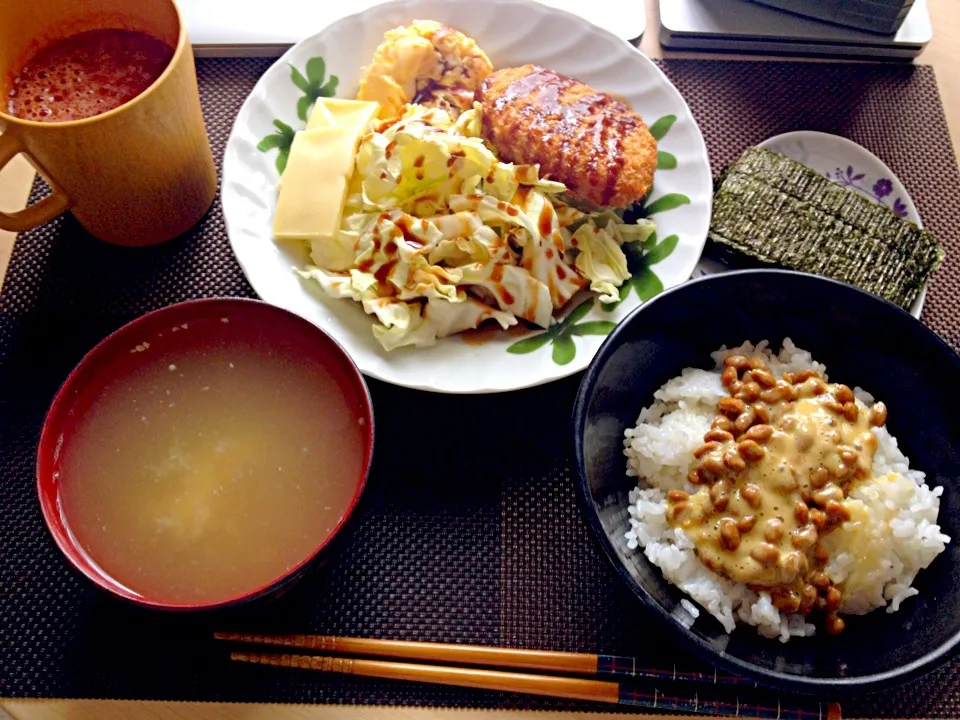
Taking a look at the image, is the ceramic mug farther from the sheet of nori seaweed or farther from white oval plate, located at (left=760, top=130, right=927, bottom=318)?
white oval plate, located at (left=760, top=130, right=927, bottom=318)

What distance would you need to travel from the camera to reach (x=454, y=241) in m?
1.44

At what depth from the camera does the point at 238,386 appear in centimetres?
121

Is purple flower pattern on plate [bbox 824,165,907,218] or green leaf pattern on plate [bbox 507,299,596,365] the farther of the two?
purple flower pattern on plate [bbox 824,165,907,218]

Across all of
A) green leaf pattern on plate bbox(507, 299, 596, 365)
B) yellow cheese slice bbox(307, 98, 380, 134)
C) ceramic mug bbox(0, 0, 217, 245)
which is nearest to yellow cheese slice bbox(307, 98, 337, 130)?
yellow cheese slice bbox(307, 98, 380, 134)

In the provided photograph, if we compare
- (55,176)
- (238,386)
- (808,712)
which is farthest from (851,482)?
(55,176)

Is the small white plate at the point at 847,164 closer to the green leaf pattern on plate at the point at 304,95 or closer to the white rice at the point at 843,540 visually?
the white rice at the point at 843,540

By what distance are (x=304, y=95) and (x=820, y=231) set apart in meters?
1.05

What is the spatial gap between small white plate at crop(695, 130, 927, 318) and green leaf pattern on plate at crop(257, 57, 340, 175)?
3.01ft

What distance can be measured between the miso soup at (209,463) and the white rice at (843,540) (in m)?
0.45

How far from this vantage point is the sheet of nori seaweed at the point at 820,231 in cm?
149

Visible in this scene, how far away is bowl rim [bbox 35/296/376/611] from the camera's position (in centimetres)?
103

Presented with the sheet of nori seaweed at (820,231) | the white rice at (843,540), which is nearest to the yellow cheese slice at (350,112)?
the sheet of nori seaweed at (820,231)

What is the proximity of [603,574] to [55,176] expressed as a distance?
3.77ft

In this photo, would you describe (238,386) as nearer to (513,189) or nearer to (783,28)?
(513,189)
